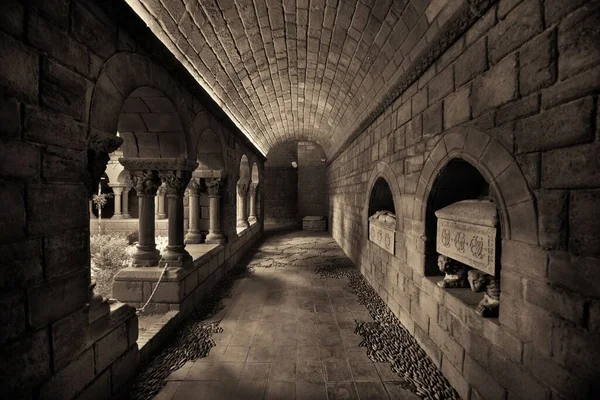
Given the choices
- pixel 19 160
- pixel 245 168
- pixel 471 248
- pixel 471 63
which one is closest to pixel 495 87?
pixel 471 63

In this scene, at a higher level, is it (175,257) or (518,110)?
(518,110)

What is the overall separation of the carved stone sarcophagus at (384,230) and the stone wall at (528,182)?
3.68 ft

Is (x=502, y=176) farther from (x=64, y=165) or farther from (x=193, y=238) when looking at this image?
(x=193, y=238)

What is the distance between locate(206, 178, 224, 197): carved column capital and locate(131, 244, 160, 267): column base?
191 cm

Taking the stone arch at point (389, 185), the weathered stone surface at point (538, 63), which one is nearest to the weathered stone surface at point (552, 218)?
the weathered stone surface at point (538, 63)

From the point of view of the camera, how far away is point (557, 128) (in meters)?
1.51

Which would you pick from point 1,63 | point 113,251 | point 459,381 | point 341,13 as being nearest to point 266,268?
point 113,251

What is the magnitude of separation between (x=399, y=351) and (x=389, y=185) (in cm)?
218

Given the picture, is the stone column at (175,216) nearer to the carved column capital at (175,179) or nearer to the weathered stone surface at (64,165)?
the carved column capital at (175,179)

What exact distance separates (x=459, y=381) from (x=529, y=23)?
2592 mm

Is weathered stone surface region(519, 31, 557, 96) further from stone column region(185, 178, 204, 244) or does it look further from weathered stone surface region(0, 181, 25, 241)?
stone column region(185, 178, 204, 244)

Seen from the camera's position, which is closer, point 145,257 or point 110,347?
point 110,347

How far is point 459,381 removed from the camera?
2248 millimetres

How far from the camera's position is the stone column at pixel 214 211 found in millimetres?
5418
